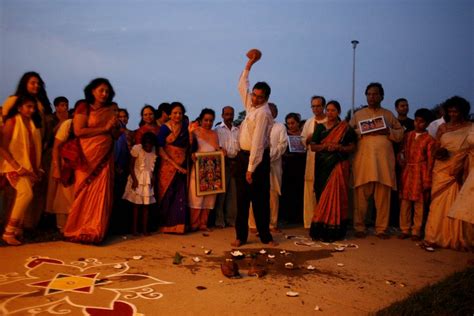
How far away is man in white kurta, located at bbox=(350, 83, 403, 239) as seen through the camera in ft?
21.4

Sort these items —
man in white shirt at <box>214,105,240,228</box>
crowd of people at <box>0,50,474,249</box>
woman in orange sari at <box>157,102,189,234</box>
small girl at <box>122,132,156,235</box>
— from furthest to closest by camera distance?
1. man in white shirt at <box>214,105,240,228</box>
2. woman in orange sari at <box>157,102,189,234</box>
3. small girl at <box>122,132,156,235</box>
4. crowd of people at <box>0,50,474,249</box>

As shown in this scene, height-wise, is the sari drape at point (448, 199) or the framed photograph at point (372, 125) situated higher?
the framed photograph at point (372, 125)

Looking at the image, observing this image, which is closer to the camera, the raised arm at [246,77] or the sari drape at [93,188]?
the sari drape at [93,188]

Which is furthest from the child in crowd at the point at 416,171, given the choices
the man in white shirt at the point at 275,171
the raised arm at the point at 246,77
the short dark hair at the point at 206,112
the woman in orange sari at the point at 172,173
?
the woman in orange sari at the point at 172,173

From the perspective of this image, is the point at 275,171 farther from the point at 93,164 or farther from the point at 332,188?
the point at 93,164

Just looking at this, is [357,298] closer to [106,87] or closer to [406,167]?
[406,167]

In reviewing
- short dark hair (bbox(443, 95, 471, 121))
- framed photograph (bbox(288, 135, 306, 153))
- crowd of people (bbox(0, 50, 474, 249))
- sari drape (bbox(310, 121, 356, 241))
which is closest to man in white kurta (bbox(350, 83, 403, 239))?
crowd of people (bbox(0, 50, 474, 249))

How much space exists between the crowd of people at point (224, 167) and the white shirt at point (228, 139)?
0.02 m

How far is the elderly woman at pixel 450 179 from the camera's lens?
589 centimetres

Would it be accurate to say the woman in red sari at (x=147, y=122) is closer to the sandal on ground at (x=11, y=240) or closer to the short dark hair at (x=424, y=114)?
the sandal on ground at (x=11, y=240)

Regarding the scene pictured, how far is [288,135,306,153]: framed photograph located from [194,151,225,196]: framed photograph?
1380mm

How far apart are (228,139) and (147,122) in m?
1.34

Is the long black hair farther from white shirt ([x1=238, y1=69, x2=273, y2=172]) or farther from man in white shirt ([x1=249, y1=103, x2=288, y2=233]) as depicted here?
man in white shirt ([x1=249, y1=103, x2=288, y2=233])

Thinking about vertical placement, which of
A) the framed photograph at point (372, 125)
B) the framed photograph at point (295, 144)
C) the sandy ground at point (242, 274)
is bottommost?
the sandy ground at point (242, 274)
